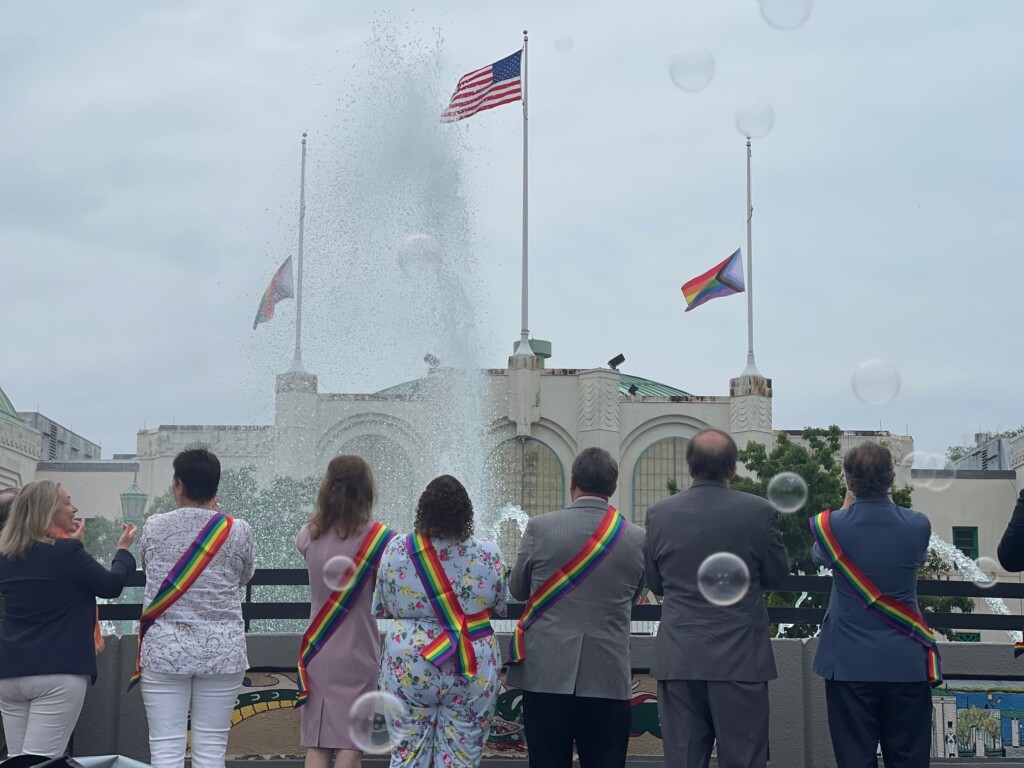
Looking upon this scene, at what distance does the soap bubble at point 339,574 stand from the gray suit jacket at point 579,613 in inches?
31.3

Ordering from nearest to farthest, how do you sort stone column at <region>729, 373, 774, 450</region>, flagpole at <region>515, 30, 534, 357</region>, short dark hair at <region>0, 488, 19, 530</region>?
1. short dark hair at <region>0, 488, 19, 530</region>
2. flagpole at <region>515, 30, 534, 357</region>
3. stone column at <region>729, 373, 774, 450</region>

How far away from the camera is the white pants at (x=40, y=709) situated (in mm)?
5609

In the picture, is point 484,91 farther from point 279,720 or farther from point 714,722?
point 714,722

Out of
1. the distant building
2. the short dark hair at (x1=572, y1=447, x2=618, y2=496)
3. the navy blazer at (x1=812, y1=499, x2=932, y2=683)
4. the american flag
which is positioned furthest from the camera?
the distant building

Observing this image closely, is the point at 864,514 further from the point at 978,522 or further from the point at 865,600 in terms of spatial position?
the point at 978,522

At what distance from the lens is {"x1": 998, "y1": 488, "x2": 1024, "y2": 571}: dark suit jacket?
223 inches

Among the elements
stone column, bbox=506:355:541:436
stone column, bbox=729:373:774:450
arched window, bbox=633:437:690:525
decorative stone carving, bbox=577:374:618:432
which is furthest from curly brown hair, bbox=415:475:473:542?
stone column, bbox=729:373:774:450

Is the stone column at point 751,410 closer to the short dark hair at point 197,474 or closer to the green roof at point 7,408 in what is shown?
the green roof at point 7,408

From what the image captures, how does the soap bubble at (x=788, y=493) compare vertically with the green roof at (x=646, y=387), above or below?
below

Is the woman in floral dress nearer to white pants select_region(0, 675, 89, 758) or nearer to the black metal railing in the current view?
the black metal railing

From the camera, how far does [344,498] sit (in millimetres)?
5863

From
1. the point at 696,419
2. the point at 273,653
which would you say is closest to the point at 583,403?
the point at 696,419

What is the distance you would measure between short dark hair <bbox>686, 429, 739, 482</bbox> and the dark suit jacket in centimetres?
133

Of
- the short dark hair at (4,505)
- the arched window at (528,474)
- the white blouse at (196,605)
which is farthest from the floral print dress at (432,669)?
the arched window at (528,474)
